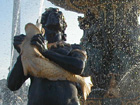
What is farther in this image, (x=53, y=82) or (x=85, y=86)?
(x=85, y=86)

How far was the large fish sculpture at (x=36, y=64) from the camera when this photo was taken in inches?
86.7

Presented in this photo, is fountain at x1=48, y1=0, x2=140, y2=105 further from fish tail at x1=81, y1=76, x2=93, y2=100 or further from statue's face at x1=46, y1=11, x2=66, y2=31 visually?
statue's face at x1=46, y1=11, x2=66, y2=31

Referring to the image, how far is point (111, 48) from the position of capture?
7902mm

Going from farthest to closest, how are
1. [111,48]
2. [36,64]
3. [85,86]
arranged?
1. [111,48]
2. [85,86]
3. [36,64]

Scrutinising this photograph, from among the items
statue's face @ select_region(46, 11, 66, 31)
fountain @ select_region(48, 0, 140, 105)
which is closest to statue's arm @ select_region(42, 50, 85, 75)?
statue's face @ select_region(46, 11, 66, 31)

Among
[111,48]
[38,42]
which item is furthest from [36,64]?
[111,48]

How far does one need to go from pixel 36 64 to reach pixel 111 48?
19.4ft

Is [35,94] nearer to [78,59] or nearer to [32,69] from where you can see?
[32,69]

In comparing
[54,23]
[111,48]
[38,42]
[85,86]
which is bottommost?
[111,48]

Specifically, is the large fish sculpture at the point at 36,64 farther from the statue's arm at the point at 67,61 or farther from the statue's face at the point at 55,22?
the statue's face at the point at 55,22

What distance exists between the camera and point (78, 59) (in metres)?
2.29

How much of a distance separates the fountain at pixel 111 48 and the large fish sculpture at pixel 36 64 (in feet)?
16.7

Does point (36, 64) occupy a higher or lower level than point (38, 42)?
lower

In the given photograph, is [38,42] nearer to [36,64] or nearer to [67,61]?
[36,64]
